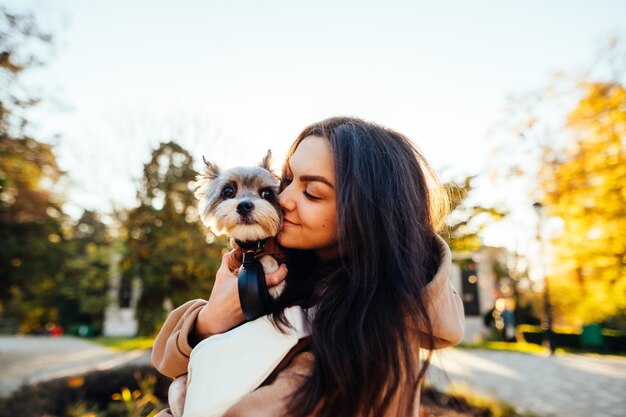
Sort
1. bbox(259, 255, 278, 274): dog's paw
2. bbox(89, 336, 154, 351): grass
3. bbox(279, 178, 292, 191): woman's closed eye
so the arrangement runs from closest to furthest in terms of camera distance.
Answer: bbox(259, 255, 278, 274): dog's paw, bbox(279, 178, 292, 191): woman's closed eye, bbox(89, 336, 154, 351): grass

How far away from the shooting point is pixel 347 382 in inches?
61.1

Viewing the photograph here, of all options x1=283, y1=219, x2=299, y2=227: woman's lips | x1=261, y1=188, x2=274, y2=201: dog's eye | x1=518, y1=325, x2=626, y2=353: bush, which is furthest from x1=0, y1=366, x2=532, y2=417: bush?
x1=518, y1=325, x2=626, y2=353: bush

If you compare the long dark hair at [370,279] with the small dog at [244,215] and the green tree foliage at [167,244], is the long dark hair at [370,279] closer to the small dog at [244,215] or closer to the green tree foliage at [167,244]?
the small dog at [244,215]

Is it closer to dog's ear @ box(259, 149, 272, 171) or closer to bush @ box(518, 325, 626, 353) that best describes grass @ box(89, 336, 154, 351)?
dog's ear @ box(259, 149, 272, 171)

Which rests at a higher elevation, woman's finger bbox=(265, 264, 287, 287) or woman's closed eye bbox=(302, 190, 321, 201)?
woman's closed eye bbox=(302, 190, 321, 201)

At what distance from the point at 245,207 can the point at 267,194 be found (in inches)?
9.6

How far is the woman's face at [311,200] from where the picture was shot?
1970 millimetres

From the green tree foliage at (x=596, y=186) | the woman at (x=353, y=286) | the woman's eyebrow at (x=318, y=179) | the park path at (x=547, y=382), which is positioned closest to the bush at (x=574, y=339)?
the park path at (x=547, y=382)

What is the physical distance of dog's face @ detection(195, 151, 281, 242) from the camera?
2139 millimetres

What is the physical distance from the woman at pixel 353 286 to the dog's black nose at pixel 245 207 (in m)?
0.18

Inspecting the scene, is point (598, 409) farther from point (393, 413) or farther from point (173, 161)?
point (173, 161)

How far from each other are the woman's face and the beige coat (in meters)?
0.52

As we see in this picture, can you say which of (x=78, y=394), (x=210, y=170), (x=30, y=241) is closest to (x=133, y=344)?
(x=30, y=241)

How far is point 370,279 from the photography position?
1765 mm
